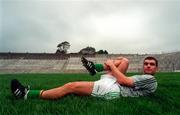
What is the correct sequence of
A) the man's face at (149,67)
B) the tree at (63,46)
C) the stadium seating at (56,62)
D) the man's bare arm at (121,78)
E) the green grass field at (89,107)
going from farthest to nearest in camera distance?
the tree at (63,46), the stadium seating at (56,62), the man's face at (149,67), the man's bare arm at (121,78), the green grass field at (89,107)

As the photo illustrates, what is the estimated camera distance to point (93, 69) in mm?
6207

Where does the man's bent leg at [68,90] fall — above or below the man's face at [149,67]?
below

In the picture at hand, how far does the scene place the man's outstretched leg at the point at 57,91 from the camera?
18.7 feet

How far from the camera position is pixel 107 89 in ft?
18.5

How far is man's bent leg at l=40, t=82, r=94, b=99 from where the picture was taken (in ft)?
18.7

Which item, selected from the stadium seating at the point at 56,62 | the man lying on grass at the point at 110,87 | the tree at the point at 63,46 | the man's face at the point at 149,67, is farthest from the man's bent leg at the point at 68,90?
the tree at the point at 63,46

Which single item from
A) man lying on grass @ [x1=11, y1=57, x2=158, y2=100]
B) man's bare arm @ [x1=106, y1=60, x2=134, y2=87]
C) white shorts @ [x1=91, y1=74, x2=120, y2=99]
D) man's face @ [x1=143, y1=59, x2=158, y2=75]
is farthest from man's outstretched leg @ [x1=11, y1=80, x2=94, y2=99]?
man's face @ [x1=143, y1=59, x2=158, y2=75]

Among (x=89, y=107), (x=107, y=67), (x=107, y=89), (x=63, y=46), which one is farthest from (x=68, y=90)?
(x=63, y=46)

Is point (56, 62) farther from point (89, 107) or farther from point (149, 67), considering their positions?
point (89, 107)

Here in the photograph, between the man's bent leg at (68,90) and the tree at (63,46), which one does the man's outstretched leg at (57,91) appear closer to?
the man's bent leg at (68,90)

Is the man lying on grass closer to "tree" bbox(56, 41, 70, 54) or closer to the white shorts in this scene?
the white shorts

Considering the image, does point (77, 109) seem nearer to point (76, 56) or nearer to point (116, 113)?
point (116, 113)

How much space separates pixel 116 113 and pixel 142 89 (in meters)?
1.65

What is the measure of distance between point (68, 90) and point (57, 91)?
0.19m
